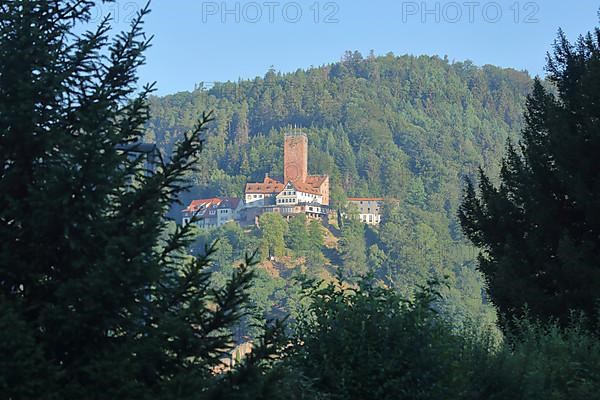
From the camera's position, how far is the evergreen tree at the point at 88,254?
4.01 meters

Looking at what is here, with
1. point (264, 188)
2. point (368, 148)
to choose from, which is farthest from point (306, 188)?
point (368, 148)

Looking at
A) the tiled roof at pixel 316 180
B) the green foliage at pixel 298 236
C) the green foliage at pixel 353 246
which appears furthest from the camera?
the tiled roof at pixel 316 180

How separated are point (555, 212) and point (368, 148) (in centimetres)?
15873

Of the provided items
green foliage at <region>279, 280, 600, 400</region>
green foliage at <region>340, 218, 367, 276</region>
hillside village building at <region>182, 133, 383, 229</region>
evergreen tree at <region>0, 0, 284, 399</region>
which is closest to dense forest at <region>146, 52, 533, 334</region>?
green foliage at <region>340, 218, 367, 276</region>

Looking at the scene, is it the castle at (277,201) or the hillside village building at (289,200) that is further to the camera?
the hillside village building at (289,200)

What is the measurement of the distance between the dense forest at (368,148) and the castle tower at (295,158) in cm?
360

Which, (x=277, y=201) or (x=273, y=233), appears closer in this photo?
(x=273, y=233)

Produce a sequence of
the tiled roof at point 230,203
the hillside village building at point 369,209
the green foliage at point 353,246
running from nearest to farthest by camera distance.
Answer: the green foliage at point 353,246
the tiled roof at point 230,203
the hillside village building at point 369,209

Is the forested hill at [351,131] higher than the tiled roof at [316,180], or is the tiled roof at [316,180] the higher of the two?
the forested hill at [351,131]

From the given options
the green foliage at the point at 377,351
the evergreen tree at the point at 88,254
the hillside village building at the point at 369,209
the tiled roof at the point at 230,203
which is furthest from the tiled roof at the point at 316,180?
the evergreen tree at the point at 88,254

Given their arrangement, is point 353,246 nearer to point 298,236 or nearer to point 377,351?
point 298,236

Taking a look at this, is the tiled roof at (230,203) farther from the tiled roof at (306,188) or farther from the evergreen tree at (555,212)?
the evergreen tree at (555,212)

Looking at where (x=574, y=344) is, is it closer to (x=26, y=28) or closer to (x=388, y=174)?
(x=26, y=28)

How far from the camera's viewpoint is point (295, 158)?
152125 mm
